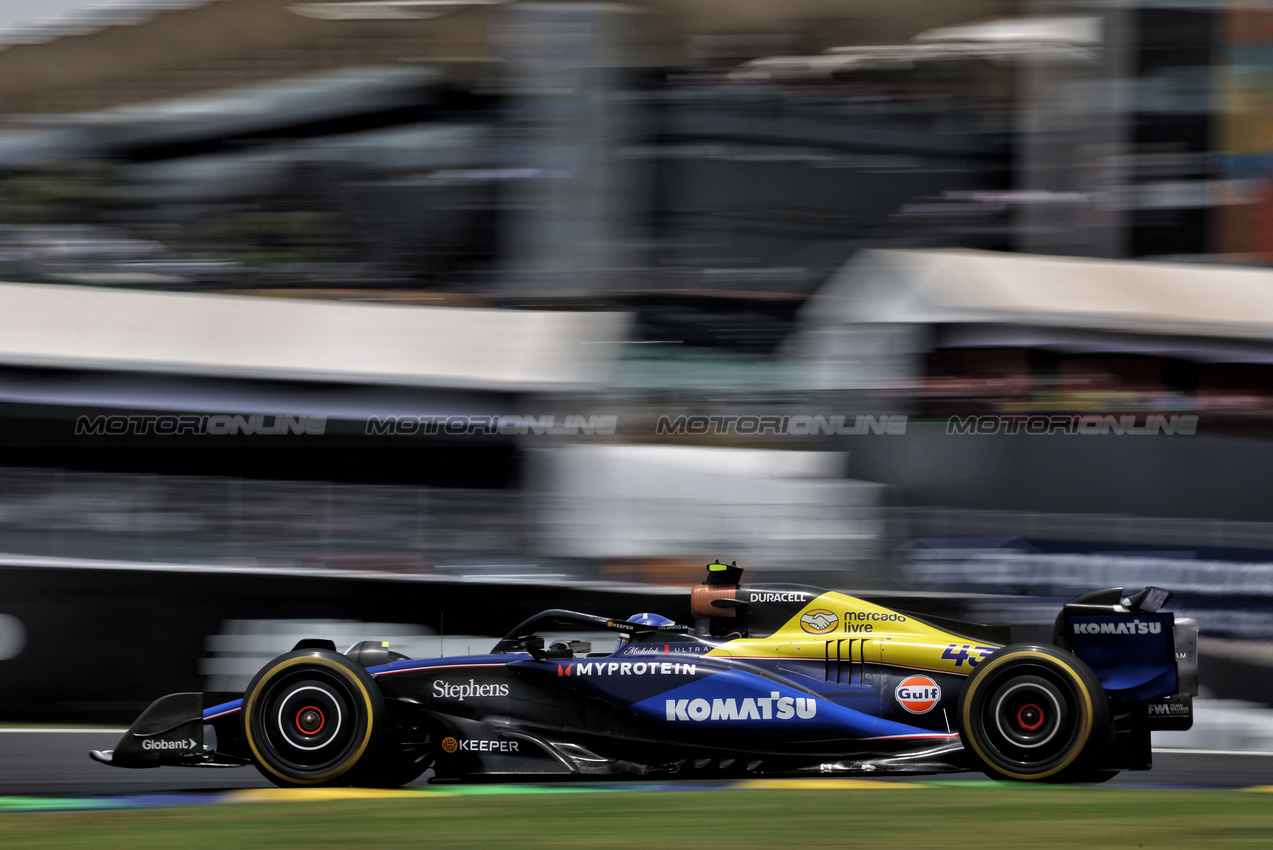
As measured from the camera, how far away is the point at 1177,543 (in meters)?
7.58

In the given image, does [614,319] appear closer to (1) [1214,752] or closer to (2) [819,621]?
(1) [1214,752]

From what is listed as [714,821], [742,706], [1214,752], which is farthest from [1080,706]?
[1214,752]

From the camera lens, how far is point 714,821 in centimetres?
423

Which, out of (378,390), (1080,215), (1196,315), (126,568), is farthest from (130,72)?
(1196,315)

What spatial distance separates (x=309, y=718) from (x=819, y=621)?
197cm

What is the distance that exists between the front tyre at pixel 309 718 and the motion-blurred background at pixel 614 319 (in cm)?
238

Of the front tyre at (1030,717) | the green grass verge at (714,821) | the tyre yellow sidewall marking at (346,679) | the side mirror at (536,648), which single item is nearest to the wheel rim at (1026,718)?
the front tyre at (1030,717)

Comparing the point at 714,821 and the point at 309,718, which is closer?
the point at 714,821

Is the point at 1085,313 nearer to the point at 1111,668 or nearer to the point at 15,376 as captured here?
the point at 1111,668

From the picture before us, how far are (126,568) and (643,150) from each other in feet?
19.3

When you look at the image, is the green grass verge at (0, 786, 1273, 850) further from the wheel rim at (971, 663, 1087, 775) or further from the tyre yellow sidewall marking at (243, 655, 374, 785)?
the tyre yellow sidewall marking at (243, 655, 374, 785)

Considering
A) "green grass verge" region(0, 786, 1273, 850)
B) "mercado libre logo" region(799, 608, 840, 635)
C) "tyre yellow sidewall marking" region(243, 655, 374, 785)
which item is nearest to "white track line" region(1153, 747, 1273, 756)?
"green grass verge" region(0, 786, 1273, 850)

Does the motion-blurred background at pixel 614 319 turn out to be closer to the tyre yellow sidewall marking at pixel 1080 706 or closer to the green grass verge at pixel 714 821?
the tyre yellow sidewall marking at pixel 1080 706

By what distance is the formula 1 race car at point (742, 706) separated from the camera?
16.1ft
